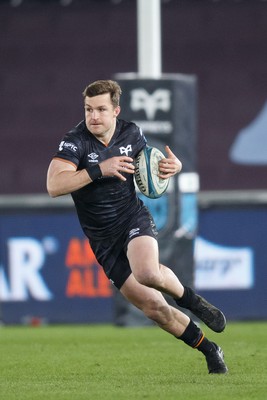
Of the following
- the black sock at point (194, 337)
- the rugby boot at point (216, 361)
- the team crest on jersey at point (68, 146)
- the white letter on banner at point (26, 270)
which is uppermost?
the team crest on jersey at point (68, 146)

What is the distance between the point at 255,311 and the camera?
52.0 ft

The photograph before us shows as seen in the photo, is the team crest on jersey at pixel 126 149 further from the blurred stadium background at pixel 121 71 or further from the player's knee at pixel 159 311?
the blurred stadium background at pixel 121 71

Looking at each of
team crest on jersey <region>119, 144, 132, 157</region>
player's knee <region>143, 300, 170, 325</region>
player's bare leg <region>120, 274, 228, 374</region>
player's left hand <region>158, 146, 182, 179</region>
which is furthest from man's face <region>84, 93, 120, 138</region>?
player's knee <region>143, 300, 170, 325</region>

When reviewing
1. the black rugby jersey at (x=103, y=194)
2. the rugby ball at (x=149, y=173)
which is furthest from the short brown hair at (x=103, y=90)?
the rugby ball at (x=149, y=173)

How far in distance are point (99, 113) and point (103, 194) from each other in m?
0.58

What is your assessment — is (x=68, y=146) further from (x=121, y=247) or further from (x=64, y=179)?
(x=121, y=247)

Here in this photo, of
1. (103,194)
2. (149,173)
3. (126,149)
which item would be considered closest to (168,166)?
(149,173)

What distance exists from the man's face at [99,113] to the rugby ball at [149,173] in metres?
0.35

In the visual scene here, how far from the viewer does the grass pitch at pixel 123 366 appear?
7.94m

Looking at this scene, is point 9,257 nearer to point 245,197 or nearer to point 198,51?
point 245,197

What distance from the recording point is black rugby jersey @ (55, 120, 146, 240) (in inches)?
358

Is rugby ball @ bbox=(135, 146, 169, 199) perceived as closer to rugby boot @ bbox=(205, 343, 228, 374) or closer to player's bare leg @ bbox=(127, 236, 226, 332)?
player's bare leg @ bbox=(127, 236, 226, 332)

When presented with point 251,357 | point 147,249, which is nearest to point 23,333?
point 251,357

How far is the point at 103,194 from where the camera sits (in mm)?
9117
